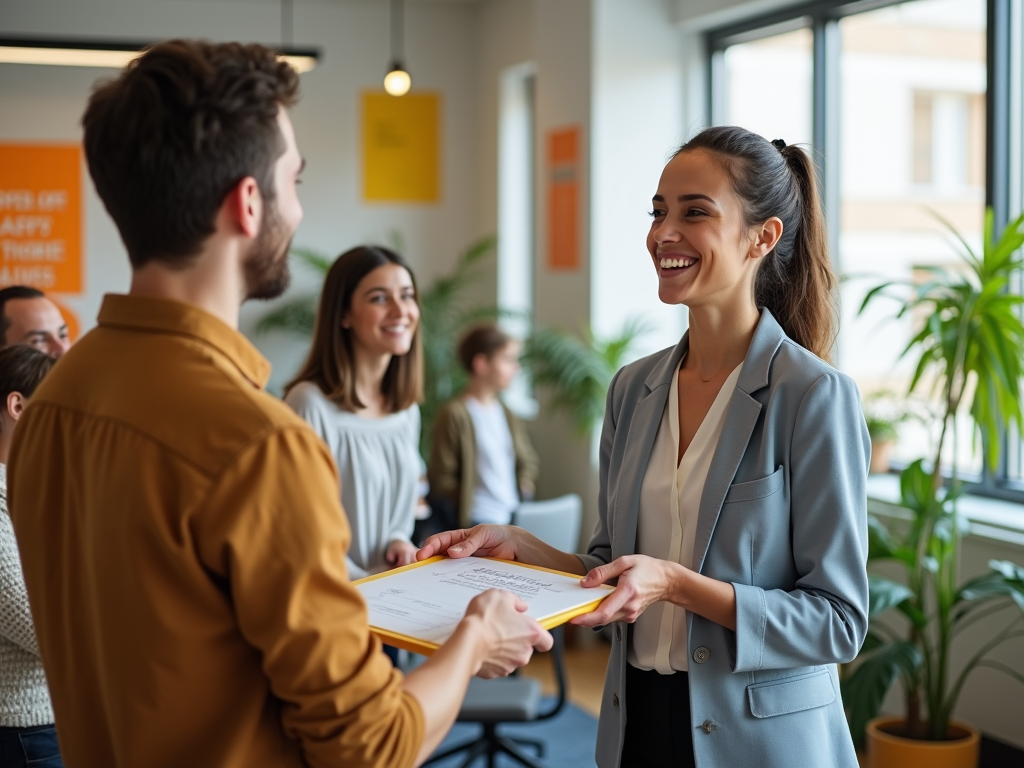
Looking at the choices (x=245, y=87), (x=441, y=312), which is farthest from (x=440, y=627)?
(x=441, y=312)

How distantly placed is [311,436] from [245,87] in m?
0.38

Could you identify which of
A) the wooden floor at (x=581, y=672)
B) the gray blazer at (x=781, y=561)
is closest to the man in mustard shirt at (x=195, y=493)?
the gray blazer at (x=781, y=561)

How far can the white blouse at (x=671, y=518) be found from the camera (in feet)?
5.72

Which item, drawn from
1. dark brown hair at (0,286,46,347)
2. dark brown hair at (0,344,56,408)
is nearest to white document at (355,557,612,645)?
dark brown hair at (0,344,56,408)

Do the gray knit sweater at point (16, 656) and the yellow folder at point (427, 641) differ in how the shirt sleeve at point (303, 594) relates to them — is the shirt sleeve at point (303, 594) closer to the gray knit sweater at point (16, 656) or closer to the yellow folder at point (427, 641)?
the yellow folder at point (427, 641)

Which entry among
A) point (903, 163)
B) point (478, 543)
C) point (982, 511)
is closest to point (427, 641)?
point (478, 543)

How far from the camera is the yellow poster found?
6848 millimetres

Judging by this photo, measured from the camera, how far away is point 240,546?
3.49ft

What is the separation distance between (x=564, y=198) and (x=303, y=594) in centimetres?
463

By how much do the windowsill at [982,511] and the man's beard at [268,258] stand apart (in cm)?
291

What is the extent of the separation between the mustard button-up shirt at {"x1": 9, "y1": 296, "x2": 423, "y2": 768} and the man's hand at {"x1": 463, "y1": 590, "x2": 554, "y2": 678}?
166 mm

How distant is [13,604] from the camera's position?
181cm

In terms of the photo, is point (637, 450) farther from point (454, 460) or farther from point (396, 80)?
point (396, 80)

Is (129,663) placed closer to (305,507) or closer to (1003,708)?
(305,507)
